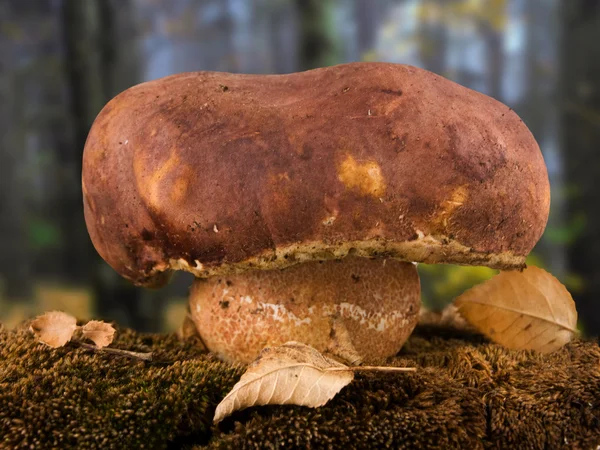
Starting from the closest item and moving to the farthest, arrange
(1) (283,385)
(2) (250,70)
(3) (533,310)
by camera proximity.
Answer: (1) (283,385)
(3) (533,310)
(2) (250,70)

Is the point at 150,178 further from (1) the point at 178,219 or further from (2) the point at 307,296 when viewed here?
(2) the point at 307,296

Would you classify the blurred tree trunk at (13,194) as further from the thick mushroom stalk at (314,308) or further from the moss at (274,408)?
the thick mushroom stalk at (314,308)

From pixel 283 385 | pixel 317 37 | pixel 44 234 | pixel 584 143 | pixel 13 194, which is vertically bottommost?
pixel 44 234

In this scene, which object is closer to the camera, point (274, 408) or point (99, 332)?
point (274, 408)

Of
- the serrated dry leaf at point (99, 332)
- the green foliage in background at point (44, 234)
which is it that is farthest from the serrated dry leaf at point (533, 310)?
the green foliage in background at point (44, 234)

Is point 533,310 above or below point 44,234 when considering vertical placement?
above

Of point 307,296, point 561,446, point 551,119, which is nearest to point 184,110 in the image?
point 307,296

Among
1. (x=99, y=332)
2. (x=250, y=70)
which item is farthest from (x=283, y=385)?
(x=250, y=70)

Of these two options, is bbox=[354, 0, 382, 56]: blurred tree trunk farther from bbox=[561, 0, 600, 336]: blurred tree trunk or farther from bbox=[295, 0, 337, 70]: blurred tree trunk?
bbox=[561, 0, 600, 336]: blurred tree trunk

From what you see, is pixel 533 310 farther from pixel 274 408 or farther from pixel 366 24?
pixel 366 24
